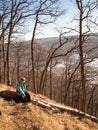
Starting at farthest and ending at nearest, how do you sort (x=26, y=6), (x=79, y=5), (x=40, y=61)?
(x=40, y=61), (x=26, y=6), (x=79, y=5)

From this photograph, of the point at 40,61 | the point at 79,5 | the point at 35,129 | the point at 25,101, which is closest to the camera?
the point at 35,129

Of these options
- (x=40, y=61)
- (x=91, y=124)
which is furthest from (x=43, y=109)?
(x=40, y=61)

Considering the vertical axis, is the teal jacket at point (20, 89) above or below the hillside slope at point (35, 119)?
above

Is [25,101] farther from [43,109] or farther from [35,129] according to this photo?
[35,129]

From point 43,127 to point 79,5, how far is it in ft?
34.0

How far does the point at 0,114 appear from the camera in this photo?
11852 mm

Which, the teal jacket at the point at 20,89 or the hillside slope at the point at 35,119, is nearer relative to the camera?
the hillside slope at the point at 35,119

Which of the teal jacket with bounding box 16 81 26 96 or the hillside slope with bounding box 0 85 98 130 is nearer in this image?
the hillside slope with bounding box 0 85 98 130

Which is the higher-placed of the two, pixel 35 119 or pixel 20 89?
pixel 20 89

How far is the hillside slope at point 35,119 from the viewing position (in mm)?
11557

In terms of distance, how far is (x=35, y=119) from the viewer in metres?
12.3

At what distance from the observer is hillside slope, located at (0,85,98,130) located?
1156cm

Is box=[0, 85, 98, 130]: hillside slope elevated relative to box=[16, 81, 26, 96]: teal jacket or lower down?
lower down

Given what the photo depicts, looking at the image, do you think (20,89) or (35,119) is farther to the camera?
(20,89)
